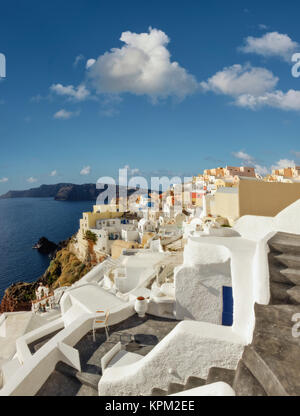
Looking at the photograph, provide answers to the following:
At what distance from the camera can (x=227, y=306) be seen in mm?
6914

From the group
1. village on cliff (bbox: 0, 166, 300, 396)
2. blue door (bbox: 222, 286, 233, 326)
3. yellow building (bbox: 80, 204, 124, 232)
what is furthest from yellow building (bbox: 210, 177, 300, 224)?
yellow building (bbox: 80, 204, 124, 232)

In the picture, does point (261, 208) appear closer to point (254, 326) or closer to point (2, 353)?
point (254, 326)

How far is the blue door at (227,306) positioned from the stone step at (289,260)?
2616mm

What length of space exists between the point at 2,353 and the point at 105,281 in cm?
Answer: 881

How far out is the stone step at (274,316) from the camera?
3.29 m

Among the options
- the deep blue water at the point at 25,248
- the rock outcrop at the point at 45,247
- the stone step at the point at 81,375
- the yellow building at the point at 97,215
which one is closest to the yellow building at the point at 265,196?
the stone step at the point at 81,375

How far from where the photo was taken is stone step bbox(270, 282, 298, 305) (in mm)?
3810

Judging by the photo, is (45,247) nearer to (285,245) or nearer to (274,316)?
(285,245)

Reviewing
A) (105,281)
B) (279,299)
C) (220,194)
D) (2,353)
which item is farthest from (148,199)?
(279,299)

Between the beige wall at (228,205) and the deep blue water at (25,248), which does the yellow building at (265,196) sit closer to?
the beige wall at (228,205)

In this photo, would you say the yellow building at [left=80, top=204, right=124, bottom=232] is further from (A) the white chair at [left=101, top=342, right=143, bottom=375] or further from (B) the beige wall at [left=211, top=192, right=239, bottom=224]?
(A) the white chair at [left=101, top=342, right=143, bottom=375]

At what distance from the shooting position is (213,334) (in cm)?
377

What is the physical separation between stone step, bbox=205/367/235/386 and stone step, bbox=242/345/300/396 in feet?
2.31
